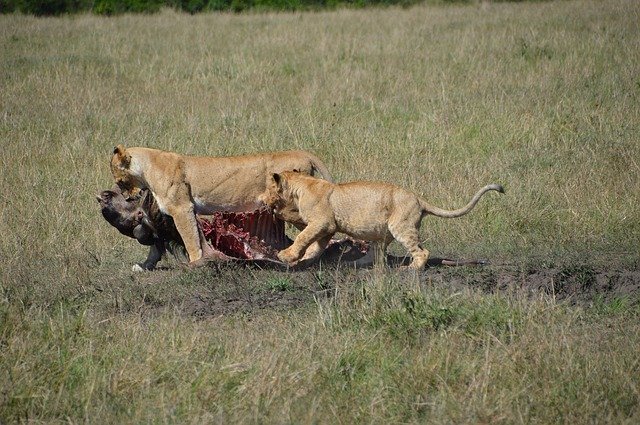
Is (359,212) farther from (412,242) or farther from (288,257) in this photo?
(288,257)

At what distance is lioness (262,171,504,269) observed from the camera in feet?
26.2

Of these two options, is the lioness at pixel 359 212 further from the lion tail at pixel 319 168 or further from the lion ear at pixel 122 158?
the lion ear at pixel 122 158

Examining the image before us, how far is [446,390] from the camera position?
5.20 m

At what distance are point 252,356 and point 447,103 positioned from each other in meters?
8.19

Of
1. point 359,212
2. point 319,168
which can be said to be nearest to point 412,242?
point 359,212

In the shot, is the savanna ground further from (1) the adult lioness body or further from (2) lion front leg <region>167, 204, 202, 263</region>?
(1) the adult lioness body

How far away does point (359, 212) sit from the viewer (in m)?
7.98

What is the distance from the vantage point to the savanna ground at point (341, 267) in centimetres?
520

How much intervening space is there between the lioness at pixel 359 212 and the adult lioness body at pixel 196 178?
0.49 metres

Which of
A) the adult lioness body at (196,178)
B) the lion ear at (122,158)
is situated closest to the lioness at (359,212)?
the adult lioness body at (196,178)

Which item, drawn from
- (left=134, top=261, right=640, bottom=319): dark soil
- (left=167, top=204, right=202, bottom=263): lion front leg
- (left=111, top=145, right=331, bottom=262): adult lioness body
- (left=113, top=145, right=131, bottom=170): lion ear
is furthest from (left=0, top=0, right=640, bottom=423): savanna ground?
(left=113, top=145, right=131, bottom=170): lion ear

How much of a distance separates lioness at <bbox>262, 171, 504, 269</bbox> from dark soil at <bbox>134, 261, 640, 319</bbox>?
0.80 ft

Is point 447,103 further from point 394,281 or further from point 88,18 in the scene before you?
point 88,18

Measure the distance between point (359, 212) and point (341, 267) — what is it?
19.1 inches
